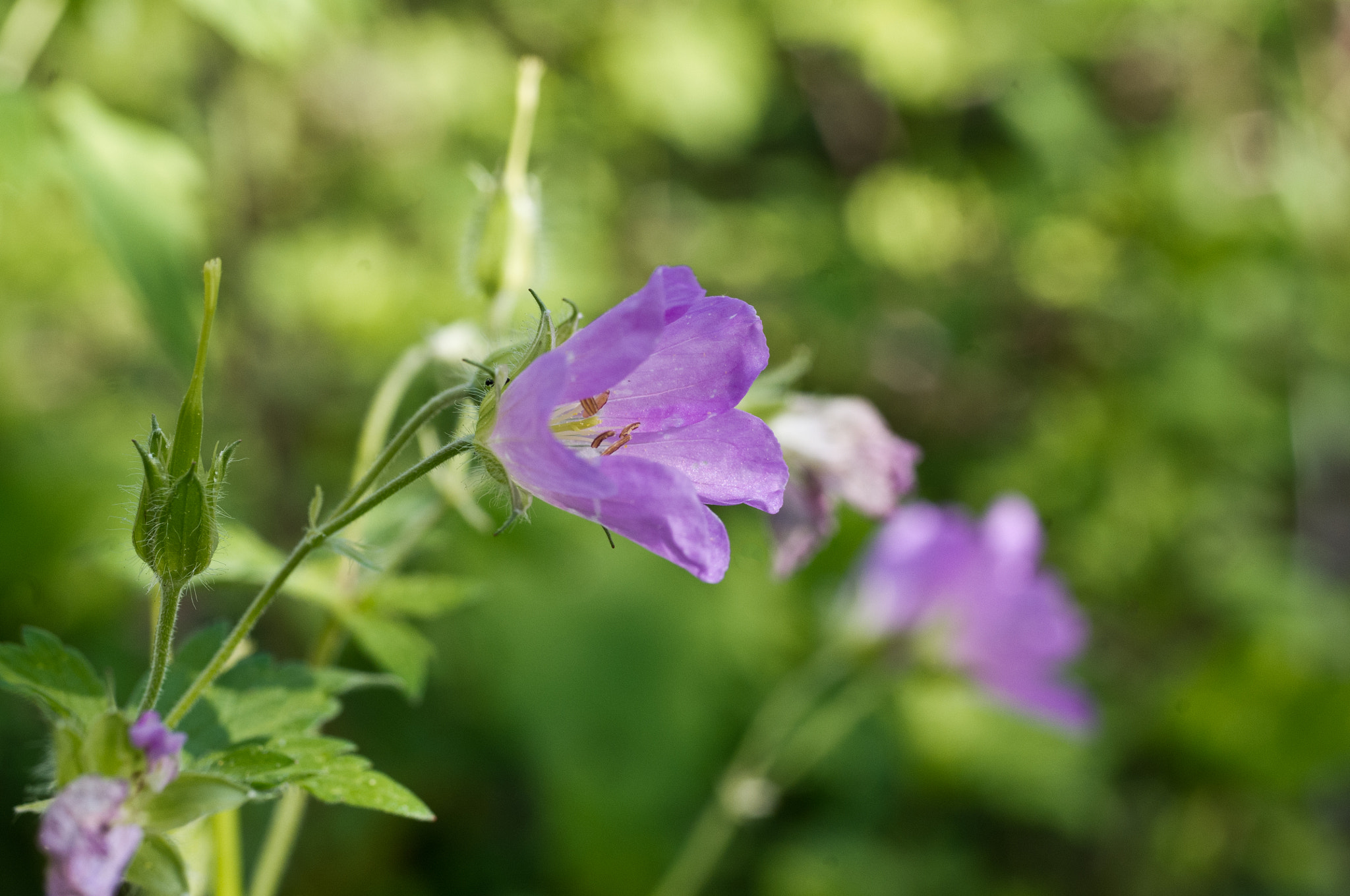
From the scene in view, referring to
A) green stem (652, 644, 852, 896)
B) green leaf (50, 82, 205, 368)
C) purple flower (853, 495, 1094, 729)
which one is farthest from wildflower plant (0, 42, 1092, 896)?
green stem (652, 644, 852, 896)

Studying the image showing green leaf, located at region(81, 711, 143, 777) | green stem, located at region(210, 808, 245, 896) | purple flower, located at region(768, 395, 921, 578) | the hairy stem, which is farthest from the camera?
purple flower, located at region(768, 395, 921, 578)

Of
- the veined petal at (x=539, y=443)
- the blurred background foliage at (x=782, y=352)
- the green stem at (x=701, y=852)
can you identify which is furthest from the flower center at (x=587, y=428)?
the green stem at (x=701, y=852)

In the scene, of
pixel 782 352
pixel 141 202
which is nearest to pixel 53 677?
pixel 141 202

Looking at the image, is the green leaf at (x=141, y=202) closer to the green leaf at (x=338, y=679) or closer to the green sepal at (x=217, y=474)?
the green leaf at (x=338, y=679)

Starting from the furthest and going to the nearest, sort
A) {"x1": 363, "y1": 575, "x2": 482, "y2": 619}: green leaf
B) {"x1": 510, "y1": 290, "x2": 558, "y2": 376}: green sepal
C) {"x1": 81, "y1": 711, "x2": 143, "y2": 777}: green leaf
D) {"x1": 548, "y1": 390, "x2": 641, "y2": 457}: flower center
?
{"x1": 363, "y1": 575, "x2": 482, "y2": 619}: green leaf
{"x1": 548, "y1": 390, "x2": 641, "y2": 457}: flower center
{"x1": 510, "y1": 290, "x2": 558, "y2": 376}: green sepal
{"x1": 81, "y1": 711, "x2": 143, "y2": 777}: green leaf

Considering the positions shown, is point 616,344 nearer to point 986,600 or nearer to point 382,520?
point 382,520

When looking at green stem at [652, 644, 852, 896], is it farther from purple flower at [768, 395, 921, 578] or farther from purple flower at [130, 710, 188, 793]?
purple flower at [130, 710, 188, 793]

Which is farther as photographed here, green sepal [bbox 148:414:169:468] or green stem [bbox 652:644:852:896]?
green stem [bbox 652:644:852:896]

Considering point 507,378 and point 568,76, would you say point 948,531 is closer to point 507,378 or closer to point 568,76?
point 507,378
